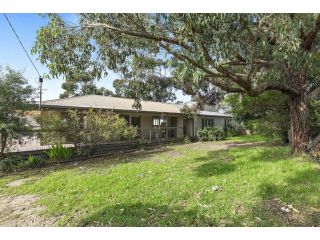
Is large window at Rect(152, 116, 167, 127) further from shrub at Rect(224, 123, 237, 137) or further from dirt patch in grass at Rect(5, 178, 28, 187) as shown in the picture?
dirt patch in grass at Rect(5, 178, 28, 187)

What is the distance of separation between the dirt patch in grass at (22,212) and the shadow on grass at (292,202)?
13.7 ft

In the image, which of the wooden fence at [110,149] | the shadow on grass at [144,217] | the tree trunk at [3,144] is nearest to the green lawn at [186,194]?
the shadow on grass at [144,217]

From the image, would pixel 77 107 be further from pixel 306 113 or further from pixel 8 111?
pixel 306 113

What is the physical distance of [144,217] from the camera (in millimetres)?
5402

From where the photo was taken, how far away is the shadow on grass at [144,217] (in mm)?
5109

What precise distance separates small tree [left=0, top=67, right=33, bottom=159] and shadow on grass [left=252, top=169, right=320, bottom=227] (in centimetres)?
975

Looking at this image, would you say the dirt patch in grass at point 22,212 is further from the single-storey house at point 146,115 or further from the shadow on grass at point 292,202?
the single-storey house at point 146,115

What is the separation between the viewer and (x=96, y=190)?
7527 mm

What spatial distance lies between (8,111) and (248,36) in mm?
9713

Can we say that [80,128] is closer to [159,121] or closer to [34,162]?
[34,162]

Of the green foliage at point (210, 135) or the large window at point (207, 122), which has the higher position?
the large window at point (207, 122)

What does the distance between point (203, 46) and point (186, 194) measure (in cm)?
368
